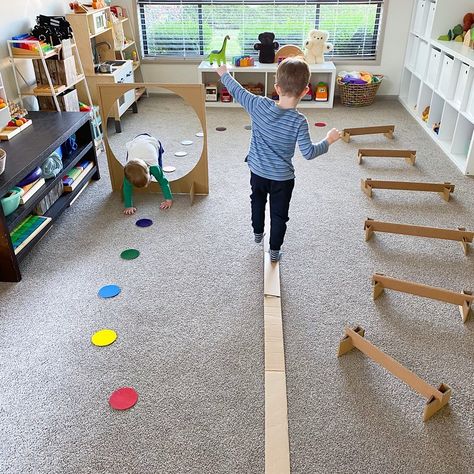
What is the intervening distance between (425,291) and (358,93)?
293 centimetres

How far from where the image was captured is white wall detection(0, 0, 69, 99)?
2.91m

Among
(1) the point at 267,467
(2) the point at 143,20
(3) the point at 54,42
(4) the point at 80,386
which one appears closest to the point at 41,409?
(4) the point at 80,386

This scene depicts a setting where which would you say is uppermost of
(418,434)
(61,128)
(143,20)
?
(143,20)

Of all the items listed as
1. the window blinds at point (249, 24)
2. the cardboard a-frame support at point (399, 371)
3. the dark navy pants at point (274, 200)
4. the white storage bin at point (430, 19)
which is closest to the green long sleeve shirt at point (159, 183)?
the dark navy pants at point (274, 200)

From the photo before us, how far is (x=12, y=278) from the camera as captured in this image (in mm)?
2180

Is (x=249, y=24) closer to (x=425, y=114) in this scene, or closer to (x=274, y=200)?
(x=425, y=114)

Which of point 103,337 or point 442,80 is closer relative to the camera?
point 103,337

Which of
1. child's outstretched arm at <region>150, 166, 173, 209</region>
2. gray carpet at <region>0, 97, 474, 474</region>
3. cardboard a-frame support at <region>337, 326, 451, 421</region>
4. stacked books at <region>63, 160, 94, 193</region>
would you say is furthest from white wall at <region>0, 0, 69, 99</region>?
cardboard a-frame support at <region>337, 326, 451, 421</region>

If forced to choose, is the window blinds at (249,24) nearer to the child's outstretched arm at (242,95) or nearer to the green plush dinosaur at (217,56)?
the green plush dinosaur at (217,56)

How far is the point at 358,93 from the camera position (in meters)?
4.44

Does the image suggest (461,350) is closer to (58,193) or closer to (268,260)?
(268,260)

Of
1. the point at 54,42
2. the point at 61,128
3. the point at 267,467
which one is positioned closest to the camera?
the point at 267,467

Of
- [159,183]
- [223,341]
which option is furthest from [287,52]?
[223,341]

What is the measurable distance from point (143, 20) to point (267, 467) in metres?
4.43
